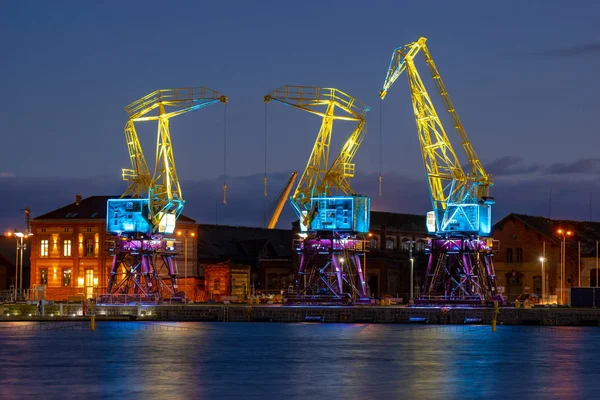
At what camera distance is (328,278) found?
105500mm

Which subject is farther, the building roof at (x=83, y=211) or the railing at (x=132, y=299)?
the building roof at (x=83, y=211)

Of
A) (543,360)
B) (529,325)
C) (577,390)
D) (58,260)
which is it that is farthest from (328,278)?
(577,390)

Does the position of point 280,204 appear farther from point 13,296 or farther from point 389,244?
point 13,296

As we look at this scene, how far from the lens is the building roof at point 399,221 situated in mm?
136375

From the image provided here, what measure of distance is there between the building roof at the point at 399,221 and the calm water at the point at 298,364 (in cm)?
5330

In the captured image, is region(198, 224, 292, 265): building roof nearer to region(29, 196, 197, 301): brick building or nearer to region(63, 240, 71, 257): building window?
region(29, 196, 197, 301): brick building

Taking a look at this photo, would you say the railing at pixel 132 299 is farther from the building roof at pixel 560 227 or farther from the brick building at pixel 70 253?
the building roof at pixel 560 227

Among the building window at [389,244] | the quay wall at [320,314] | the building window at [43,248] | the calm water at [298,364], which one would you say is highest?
the building window at [389,244]

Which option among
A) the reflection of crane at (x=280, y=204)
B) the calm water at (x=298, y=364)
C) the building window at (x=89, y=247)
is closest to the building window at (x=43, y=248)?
the building window at (x=89, y=247)

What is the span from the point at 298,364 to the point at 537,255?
2458 inches

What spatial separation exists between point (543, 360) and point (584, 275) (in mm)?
55434

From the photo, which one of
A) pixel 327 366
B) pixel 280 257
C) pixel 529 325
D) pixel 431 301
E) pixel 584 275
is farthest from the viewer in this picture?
pixel 280 257

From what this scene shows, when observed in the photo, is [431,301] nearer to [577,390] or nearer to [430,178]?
[430,178]

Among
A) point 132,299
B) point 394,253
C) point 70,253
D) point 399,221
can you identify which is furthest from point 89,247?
point 399,221
